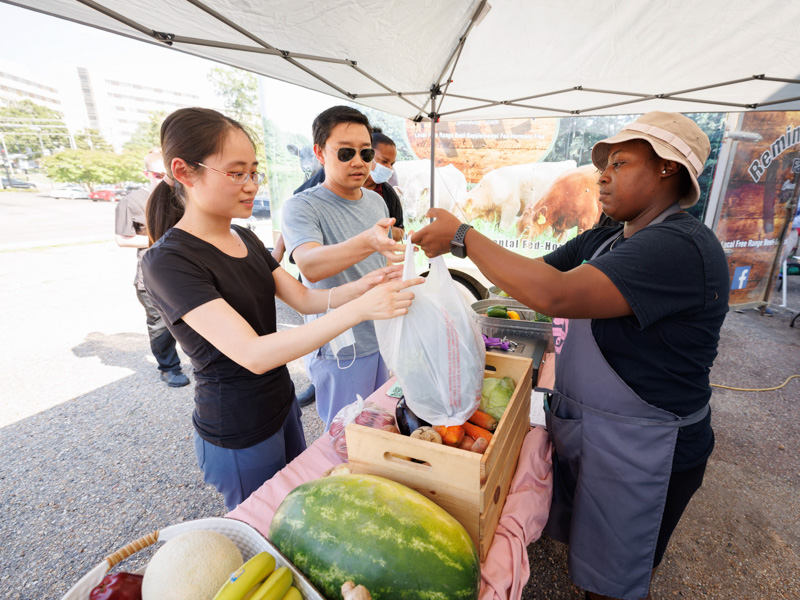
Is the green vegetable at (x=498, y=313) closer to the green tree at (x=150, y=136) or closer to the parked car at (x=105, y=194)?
the green tree at (x=150, y=136)

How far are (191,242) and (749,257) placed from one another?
849 centimetres

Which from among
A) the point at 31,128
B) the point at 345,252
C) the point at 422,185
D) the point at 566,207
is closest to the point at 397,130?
the point at 422,185

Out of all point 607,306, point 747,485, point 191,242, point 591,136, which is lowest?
point 747,485

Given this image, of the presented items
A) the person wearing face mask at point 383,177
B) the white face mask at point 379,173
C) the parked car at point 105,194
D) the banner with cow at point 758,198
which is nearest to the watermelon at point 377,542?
the person wearing face mask at point 383,177

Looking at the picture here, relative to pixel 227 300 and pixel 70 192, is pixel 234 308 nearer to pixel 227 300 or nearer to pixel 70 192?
pixel 227 300

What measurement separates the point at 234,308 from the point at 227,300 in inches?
1.6

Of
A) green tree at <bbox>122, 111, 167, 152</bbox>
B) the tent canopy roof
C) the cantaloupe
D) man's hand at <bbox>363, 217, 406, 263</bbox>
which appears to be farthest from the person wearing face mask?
green tree at <bbox>122, 111, 167, 152</bbox>

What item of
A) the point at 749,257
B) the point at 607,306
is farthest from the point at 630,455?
the point at 749,257

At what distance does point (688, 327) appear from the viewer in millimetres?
1318

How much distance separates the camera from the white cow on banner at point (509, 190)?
6492mm

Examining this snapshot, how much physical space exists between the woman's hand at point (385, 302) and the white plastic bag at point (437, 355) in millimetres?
59

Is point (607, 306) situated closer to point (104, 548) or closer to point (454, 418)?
point (454, 418)

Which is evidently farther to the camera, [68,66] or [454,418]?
[68,66]

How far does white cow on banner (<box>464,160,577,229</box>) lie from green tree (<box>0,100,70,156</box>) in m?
38.1
